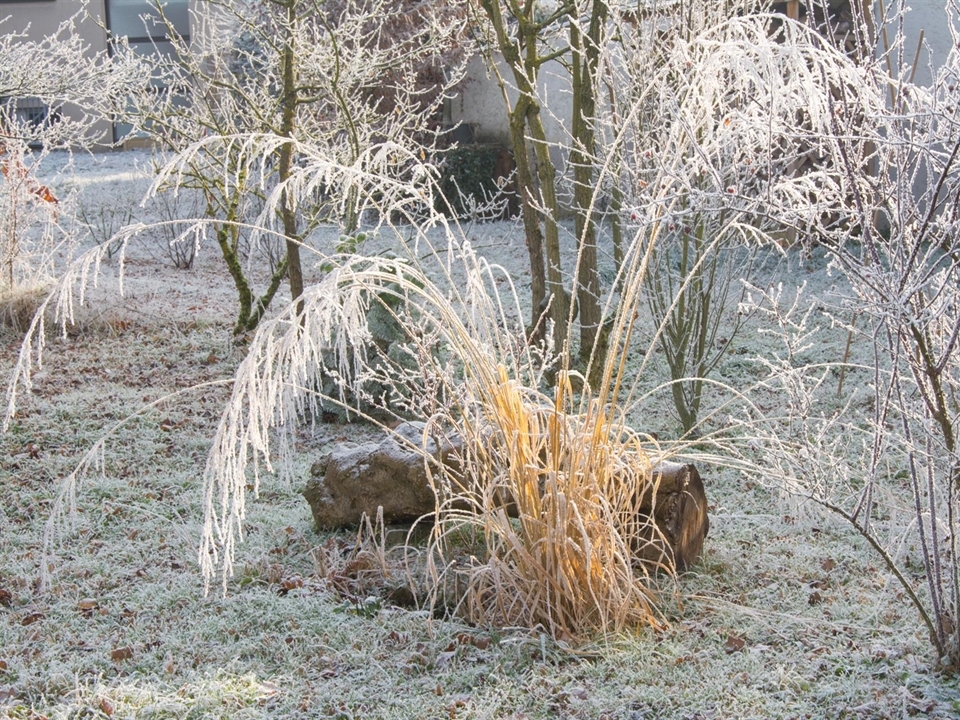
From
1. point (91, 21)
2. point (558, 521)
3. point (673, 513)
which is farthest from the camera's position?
point (91, 21)

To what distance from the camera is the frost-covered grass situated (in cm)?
273

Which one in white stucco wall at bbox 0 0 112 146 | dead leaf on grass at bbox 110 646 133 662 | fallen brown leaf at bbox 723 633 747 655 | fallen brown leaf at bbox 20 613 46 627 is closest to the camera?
fallen brown leaf at bbox 723 633 747 655

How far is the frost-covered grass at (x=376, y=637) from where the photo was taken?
8.97ft

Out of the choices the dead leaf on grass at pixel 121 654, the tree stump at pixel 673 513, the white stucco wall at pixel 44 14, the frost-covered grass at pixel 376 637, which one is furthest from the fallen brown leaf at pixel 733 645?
the white stucco wall at pixel 44 14

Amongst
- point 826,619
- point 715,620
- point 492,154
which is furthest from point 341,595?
point 492,154

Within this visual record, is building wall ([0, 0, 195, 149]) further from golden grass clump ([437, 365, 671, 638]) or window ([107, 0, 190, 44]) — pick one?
golden grass clump ([437, 365, 671, 638])

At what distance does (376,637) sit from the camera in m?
3.17

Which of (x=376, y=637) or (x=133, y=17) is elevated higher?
(x=133, y=17)

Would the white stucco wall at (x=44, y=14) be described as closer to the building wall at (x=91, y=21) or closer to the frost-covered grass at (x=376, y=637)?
the building wall at (x=91, y=21)

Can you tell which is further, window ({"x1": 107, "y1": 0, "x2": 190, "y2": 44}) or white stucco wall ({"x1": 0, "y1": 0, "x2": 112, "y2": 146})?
window ({"x1": 107, "y1": 0, "x2": 190, "y2": 44})

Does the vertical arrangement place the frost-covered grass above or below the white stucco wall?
below

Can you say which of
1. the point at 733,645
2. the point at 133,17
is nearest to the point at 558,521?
the point at 733,645

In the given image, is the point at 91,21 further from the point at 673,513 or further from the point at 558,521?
the point at 558,521

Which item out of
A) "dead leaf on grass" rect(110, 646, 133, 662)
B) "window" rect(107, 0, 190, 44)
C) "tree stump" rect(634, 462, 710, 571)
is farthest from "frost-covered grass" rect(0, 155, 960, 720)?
"window" rect(107, 0, 190, 44)
